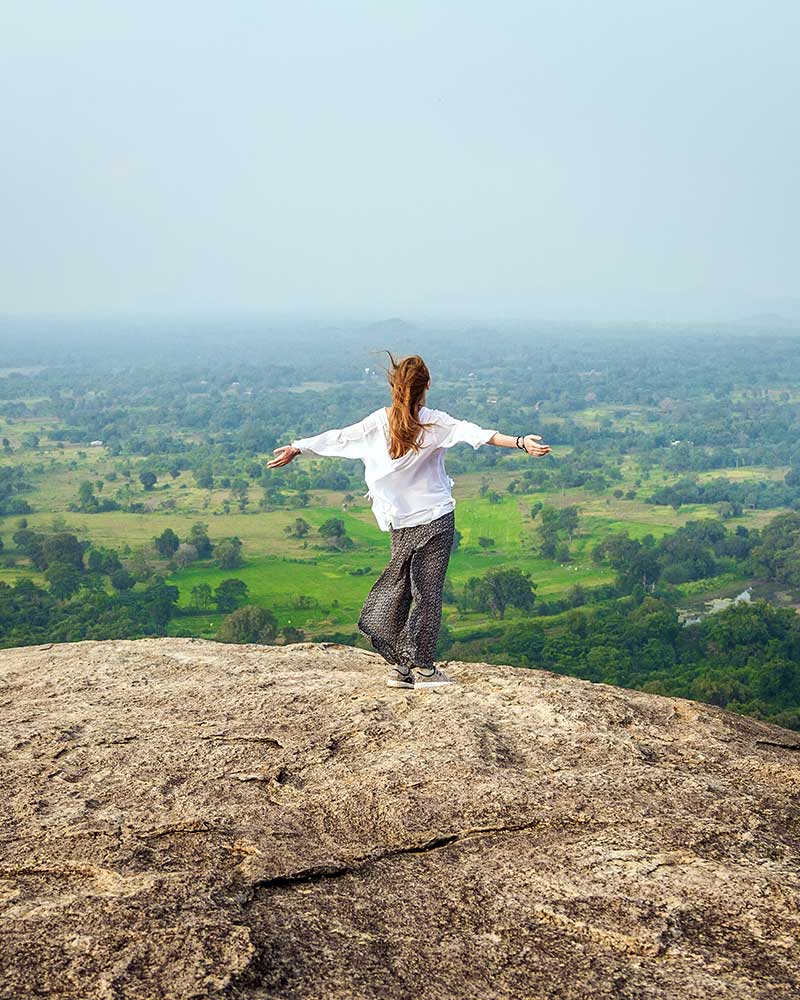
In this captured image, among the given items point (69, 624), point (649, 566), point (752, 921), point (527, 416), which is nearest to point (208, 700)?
point (752, 921)

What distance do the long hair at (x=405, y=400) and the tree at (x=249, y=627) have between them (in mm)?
21964

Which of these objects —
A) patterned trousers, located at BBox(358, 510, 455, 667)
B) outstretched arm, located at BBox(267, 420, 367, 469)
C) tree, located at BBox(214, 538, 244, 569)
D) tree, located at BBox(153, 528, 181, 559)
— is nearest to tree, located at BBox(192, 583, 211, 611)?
tree, located at BBox(214, 538, 244, 569)

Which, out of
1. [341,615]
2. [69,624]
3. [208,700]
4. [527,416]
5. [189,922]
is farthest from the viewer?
[527,416]

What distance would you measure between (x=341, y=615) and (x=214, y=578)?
759cm

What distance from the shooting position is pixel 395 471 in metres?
6.05

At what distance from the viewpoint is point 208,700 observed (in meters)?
5.92

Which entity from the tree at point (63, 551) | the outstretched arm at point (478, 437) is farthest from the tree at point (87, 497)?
the outstretched arm at point (478, 437)

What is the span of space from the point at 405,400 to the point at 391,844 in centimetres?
255

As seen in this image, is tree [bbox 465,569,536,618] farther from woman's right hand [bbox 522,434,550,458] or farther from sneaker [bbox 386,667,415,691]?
woman's right hand [bbox 522,434,550,458]

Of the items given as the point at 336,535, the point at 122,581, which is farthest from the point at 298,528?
the point at 122,581

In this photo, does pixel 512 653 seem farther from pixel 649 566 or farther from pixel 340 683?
pixel 340 683

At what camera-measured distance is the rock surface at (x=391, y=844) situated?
325 centimetres

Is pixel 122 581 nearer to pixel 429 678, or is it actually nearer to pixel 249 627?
pixel 249 627

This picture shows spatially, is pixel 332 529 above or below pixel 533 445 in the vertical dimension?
below
